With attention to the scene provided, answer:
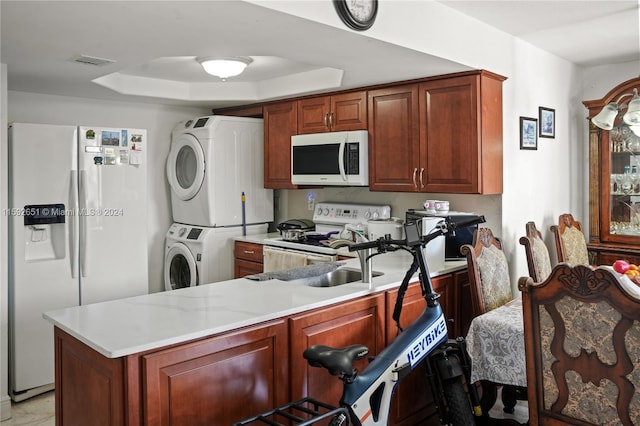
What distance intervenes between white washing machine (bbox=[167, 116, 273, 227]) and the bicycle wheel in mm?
2714

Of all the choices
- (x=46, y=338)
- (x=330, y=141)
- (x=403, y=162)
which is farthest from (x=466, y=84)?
(x=46, y=338)

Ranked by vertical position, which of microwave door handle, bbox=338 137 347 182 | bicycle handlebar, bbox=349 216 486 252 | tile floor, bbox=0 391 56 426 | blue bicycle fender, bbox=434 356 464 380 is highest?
microwave door handle, bbox=338 137 347 182

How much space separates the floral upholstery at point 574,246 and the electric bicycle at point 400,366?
1698 millimetres

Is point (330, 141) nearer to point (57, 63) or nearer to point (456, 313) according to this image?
point (456, 313)

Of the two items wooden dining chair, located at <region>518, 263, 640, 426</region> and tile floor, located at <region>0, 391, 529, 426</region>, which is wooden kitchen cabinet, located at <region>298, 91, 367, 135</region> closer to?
tile floor, located at <region>0, 391, 529, 426</region>

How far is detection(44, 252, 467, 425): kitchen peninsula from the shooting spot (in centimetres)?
178

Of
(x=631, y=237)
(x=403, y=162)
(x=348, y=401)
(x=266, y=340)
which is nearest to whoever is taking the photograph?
(x=348, y=401)

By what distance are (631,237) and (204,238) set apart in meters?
3.34

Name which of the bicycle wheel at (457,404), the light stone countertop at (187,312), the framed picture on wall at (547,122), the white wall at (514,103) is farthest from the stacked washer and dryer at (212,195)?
the bicycle wheel at (457,404)

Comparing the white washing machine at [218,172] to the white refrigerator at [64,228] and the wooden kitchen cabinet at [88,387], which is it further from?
the wooden kitchen cabinet at [88,387]

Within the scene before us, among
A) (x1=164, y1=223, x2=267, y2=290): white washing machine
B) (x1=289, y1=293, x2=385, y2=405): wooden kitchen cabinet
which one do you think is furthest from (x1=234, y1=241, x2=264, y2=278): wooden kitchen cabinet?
(x1=289, y1=293, x2=385, y2=405): wooden kitchen cabinet

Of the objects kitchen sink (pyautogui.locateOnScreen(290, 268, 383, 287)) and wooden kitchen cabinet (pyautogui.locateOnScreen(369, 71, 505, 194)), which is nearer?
kitchen sink (pyautogui.locateOnScreen(290, 268, 383, 287))

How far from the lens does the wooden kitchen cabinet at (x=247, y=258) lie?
4434 mm

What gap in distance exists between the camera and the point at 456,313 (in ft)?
10.7
